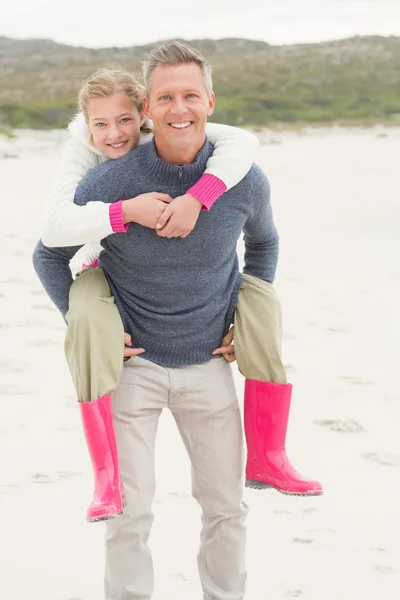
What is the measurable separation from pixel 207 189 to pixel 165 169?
13cm

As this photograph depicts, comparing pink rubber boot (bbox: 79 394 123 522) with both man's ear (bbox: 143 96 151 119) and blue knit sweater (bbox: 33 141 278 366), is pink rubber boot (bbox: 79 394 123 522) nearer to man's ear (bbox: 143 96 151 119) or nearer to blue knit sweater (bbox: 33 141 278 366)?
blue knit sweater (bbox: 33 141 278 366)

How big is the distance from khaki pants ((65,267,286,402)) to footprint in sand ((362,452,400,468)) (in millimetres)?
1368

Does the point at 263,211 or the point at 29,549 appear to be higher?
the point at 263,211

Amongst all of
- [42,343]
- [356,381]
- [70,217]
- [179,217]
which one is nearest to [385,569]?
[179,217]

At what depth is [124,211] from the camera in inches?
82.8

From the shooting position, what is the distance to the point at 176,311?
2254 mm

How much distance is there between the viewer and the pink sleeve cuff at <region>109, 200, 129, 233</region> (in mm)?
2094

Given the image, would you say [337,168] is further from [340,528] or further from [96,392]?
[96,392]

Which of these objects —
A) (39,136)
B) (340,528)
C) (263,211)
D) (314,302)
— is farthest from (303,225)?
(39,136)

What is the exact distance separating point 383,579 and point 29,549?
110cm

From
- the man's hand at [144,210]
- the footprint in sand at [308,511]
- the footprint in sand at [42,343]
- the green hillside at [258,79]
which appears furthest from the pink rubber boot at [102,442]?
the green hillside at [258,79]

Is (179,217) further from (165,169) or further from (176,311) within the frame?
(176,311)

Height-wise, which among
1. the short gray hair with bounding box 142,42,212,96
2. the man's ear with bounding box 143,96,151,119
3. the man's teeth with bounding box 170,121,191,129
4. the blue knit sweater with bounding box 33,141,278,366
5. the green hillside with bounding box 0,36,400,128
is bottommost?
the green hillside with bounding box 0,36,400,128

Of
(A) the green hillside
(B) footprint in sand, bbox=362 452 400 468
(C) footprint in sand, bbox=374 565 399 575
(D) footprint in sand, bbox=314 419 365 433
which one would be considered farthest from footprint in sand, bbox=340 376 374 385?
(A) the green hillside
